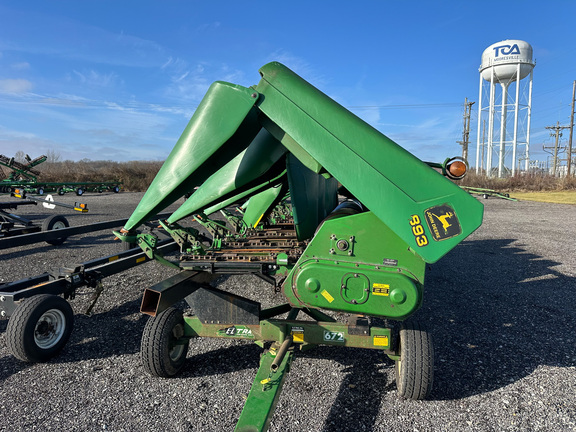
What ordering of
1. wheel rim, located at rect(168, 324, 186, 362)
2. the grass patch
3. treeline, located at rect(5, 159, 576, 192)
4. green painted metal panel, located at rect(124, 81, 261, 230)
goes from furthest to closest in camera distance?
treeline, located at rect(5, 159, 576, 192) < the grass patch < wheel rim, located at rect(168, 324, 186, 362) < green painted metal panel, located at rect(124, 81, 261, 230)

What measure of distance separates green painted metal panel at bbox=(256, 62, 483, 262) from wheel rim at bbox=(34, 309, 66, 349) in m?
2.84

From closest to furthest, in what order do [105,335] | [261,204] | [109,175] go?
[105,335] → [261,204] → [109,175]

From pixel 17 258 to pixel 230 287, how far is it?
508 centimetres

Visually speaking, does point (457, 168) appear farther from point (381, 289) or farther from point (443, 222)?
point (381, 289)

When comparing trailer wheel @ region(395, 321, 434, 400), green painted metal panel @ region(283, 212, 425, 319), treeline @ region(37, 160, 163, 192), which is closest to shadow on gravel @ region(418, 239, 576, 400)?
trailer wheel @ region(395, 321, 434, 400)

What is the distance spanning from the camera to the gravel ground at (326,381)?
2.58 m

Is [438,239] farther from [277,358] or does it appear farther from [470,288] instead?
[470,288]

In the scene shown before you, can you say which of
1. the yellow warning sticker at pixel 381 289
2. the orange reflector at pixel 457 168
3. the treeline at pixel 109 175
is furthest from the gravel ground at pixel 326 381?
the treeline at pixel 109 175

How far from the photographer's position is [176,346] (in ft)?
10.7

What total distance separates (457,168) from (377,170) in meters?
0.81

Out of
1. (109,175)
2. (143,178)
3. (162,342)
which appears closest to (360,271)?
(162,342)

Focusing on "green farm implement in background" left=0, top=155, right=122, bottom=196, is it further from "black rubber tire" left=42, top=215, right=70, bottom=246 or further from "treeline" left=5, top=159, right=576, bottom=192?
"black rubber tire" left=42, top=215, right=70, bottom=246

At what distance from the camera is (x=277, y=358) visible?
252 centimetres

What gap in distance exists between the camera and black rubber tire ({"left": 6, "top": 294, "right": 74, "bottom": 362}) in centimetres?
309
